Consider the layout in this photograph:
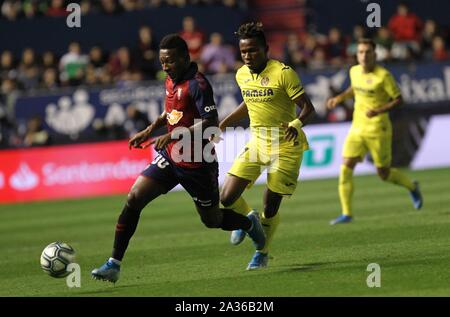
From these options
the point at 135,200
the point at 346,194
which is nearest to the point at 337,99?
the point at 346,194

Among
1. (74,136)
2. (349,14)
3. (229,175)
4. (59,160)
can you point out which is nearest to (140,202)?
(229,175)

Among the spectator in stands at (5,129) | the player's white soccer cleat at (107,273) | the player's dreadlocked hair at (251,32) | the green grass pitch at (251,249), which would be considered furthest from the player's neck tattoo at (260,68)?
the spectator in stands at (5,129)

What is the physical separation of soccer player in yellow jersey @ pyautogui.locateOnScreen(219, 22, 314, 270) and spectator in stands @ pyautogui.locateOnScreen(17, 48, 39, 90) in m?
14.9

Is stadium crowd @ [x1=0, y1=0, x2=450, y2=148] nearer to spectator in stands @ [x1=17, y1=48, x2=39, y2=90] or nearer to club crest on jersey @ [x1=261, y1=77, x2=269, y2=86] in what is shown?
spectator in stands @ [x1=17, y1=48, x2=39, y2=90]

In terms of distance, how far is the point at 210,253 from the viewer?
12078 millimetres

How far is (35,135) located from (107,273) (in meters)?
14.1

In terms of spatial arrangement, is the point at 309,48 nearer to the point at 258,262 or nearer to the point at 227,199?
the point at 227,199

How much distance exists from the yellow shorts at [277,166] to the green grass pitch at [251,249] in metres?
0.84

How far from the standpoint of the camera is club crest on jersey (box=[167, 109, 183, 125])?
9.77m

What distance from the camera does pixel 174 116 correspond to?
9.81m

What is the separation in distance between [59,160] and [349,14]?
10.2 m

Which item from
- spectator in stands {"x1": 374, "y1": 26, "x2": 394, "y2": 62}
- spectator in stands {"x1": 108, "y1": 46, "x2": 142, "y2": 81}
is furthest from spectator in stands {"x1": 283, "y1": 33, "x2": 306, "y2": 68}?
spectator in stands {"x1": 108, "y1": 46, "x2": 142, "y2": 81}
